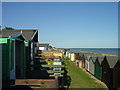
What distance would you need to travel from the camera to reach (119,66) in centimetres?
1036

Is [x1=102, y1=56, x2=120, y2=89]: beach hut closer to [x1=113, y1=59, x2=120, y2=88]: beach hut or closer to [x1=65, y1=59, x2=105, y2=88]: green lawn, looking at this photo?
[x1=113, y1=59, x2=120, y2=88]: beach hut

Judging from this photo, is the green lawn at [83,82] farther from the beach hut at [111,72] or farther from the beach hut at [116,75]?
the beach hut at [116,75]

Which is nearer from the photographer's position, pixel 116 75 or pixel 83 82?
pixel 116 75

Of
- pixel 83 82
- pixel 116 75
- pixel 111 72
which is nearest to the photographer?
pixel 116 75

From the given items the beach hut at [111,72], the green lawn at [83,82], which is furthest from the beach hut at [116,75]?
the green lawn at [83,82]

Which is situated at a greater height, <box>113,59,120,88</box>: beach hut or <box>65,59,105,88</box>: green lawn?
<box>113,59,120,88</box>: beach hut

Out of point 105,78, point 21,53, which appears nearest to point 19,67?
point 21,53

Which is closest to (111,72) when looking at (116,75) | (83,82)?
(116,75)

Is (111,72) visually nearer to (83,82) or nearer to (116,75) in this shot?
(116,75)

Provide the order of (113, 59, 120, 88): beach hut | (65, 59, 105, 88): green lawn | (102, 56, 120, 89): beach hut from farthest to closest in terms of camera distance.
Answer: (65, 59, 105, 88): green lawn, (102, 56, 120, 89): beach hut, (113, 59, 120, 88): beach hut

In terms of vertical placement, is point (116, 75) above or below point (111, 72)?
below

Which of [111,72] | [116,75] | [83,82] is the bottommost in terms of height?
[83,82]

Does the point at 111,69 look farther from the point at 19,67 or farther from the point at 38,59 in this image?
the point at 19,67

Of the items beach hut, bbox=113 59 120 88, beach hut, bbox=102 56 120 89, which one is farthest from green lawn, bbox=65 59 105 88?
beach hut, bbox=113 59 120 88
